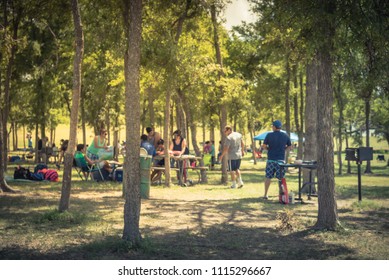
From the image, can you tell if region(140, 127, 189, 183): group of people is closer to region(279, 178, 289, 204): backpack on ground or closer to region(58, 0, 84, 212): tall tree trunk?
region(279, 178, 289, 204): backpack on ground

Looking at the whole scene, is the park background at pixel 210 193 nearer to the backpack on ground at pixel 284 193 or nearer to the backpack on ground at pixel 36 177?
the backpack on ground at pixel 284 193

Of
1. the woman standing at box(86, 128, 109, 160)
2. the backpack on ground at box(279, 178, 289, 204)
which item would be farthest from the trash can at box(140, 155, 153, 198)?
the woman standing at box(86, 128, 109, 160)

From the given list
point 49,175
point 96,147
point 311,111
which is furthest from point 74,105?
point 49,175

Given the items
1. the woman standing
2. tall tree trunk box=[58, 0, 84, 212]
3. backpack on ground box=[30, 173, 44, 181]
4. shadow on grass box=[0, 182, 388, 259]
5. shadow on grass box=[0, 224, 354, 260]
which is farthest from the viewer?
backpack on ground box=[30, 173, 44, 181]

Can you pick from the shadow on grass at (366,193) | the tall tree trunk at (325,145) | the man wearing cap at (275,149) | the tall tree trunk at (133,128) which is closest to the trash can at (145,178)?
the man wearing cap at (275,149)

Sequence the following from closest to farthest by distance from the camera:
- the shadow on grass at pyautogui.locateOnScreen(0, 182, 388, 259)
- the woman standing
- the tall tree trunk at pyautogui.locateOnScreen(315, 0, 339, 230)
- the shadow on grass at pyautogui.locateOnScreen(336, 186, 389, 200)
Answer: the shadow on grass at pyautogui.locateOnScreen(0, 182, 388, 259) → the tall tree trunk at pyautogui.locateOnScreen(315, 0, 339, 230) → the shadow on grass at pyautogui.locateOnScreen(336, 186, 389, 200) → the woman standing

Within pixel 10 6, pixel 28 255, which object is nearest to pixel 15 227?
pixel 28 255

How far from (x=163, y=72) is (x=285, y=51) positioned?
5.47 m

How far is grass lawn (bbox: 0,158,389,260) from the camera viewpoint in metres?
8.12

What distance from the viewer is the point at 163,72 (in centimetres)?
1820

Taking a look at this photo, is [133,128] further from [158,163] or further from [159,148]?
[159,148]

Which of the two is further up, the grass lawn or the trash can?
the trash can

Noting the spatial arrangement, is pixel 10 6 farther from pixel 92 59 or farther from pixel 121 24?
pixel 92 59

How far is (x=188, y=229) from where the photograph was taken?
10328 millimetres
